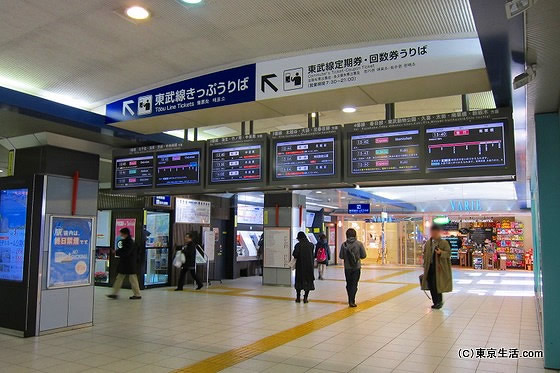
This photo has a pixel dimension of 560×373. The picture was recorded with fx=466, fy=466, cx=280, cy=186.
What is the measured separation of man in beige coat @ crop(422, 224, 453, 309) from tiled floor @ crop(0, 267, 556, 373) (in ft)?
1.34

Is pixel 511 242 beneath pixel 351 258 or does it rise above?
above

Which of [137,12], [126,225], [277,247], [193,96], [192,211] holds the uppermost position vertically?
[137,12]

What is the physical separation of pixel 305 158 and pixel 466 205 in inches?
671

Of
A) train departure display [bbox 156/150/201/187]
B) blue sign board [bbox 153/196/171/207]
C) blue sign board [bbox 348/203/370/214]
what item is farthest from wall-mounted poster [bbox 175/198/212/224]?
blue sign board [bbox 348/203/370/214]

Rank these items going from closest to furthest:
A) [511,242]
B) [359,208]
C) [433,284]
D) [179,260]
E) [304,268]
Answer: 1. [433,284]
2. [304,268]
3. [179,260]
4. [359,208]
5. [511,242]

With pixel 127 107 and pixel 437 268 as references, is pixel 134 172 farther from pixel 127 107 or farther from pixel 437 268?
pixel 437 268

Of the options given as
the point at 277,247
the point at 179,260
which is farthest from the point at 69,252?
the point at 277,247

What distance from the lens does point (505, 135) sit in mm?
4457

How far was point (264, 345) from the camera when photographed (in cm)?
586

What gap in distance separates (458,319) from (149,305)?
18.8 feet

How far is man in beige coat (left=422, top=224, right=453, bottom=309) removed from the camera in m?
8.79

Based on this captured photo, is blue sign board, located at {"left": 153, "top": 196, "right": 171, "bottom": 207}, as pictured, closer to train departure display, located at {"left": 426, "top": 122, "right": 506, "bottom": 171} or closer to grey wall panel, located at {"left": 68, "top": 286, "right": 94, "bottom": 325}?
grey wall panel, located at {"left": 68, "top": 286, "right": 94, "bottom": 325}

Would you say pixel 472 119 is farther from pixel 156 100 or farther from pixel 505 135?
pixel 156 100

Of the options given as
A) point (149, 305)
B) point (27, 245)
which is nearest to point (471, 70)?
point (27, 245)
